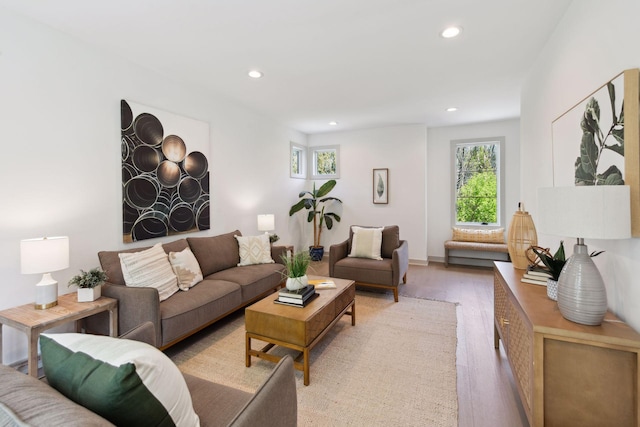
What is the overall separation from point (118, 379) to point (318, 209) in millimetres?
5590

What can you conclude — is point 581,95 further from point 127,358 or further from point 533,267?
point 127,358

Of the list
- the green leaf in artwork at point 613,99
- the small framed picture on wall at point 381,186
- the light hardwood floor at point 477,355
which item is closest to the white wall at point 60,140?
Answer: the light hardwood floor at point 477,355

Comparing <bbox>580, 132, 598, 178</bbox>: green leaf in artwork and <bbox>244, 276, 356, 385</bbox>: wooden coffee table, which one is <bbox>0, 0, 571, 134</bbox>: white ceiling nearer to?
<bbox>580, 132, 598, 178</bbox>: green leaf in artwork

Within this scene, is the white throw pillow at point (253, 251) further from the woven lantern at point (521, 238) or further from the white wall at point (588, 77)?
the white wall at point (588, 77)

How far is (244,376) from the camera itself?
7.18ft

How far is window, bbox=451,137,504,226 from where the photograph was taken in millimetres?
5410

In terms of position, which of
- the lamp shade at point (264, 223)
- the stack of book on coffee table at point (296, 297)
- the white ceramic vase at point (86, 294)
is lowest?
the stack of book on coffee table at point (296, 297)

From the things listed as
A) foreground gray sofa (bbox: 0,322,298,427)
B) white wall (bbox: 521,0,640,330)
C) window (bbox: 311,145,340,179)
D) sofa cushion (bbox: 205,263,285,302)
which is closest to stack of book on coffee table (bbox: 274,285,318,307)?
sofa cushion (bbox: 205,263,285,302)

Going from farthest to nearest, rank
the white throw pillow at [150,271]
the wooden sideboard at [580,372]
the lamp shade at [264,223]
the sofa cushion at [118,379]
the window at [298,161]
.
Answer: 1. the window at [298,161]
2. the lamp shade at [264,223]
3. the white throw pillow at [150,271]
4. the wooden sideboard at [580,372]
5. the sofa cushion at [118,379]

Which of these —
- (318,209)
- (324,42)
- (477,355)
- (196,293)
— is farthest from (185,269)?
(318,209)

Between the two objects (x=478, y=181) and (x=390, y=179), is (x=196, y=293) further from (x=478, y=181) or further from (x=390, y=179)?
(x=478, y=181)

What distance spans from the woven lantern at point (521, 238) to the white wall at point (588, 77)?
235 millimetres

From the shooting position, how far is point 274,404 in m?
1.03

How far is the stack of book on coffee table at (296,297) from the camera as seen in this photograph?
93.5 inches
